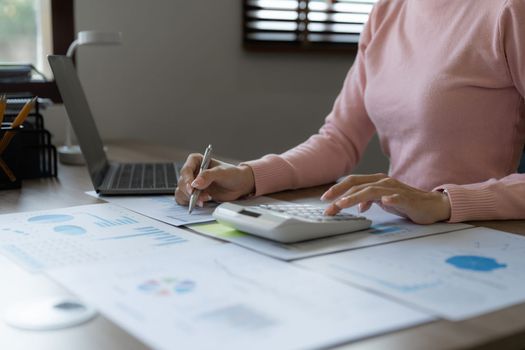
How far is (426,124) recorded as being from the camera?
1.26 meters

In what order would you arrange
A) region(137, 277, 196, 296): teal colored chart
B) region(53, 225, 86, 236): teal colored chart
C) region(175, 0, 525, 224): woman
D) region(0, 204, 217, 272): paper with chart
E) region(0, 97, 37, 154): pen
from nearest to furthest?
region(137, 277, 196, 296): teal colored chart < region(0, 204, 217, 272): paper with chart < region(53, 225, 86, 236): teal colored chart < region(175, 0, 525, 224): woman < region(0, 97, 37, 154): pen

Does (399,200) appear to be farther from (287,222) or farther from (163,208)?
(163,208)

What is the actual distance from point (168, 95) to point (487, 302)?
5.43 ft

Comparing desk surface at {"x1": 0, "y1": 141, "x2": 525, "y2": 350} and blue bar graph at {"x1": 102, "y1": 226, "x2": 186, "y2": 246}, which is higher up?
desk surface at {"x1": 0, "y1": 141, "x2": 525, "y2": 350}

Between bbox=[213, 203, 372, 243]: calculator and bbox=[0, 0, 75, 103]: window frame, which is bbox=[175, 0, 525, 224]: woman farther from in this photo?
bbox=[0, 0, 75, 103]: window frame

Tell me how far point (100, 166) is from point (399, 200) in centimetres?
67

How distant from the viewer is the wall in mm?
2055

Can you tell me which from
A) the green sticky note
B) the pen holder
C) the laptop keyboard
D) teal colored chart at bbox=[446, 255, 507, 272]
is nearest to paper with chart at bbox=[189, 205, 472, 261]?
the green sticky note

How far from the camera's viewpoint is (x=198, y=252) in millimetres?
799

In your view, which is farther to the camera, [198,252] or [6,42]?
[6,42]

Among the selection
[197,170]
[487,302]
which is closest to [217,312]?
[487,302]

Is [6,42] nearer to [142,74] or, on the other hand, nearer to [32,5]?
[32,5]

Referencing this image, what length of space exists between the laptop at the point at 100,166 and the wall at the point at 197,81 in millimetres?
599

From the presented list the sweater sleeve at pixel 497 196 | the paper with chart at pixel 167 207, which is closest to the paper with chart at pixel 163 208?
the paper with chart at pixel 167 207
